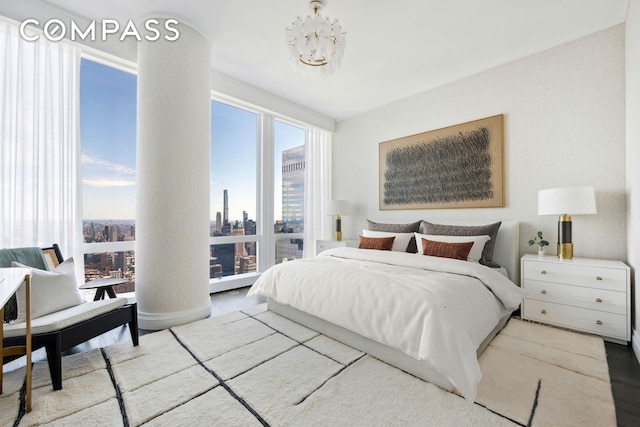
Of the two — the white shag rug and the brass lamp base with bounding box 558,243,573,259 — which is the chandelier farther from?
the brass lamp base with bounding box 558,243,573,259

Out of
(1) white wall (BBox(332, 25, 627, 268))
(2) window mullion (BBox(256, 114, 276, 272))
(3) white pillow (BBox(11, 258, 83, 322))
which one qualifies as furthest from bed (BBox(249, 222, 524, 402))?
(2) window mullion (BBox(256, 114, 276, 272))

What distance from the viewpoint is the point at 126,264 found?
3.04m

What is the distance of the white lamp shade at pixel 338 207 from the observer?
4500 millimetres

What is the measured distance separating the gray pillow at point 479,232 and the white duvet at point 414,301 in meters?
0.69

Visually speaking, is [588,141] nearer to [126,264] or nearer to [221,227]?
[221,227]

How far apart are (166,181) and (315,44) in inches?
70.3

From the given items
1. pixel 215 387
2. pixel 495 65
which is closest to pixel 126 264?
pixel 215 387

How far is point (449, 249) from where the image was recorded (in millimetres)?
2811

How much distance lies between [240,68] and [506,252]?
12.5 ft

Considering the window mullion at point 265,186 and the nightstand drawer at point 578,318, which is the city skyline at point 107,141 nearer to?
the window mullion at point 265,186

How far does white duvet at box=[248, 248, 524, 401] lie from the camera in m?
1.50

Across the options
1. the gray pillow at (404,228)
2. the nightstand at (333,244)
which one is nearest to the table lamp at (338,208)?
the nightstand at (333,244)

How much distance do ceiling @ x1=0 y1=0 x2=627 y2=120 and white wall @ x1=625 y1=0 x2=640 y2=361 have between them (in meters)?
0.37

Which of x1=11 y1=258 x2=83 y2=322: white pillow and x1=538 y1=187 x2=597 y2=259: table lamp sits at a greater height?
x1=538 y1=187 x2=597 y2=259: table lamp
